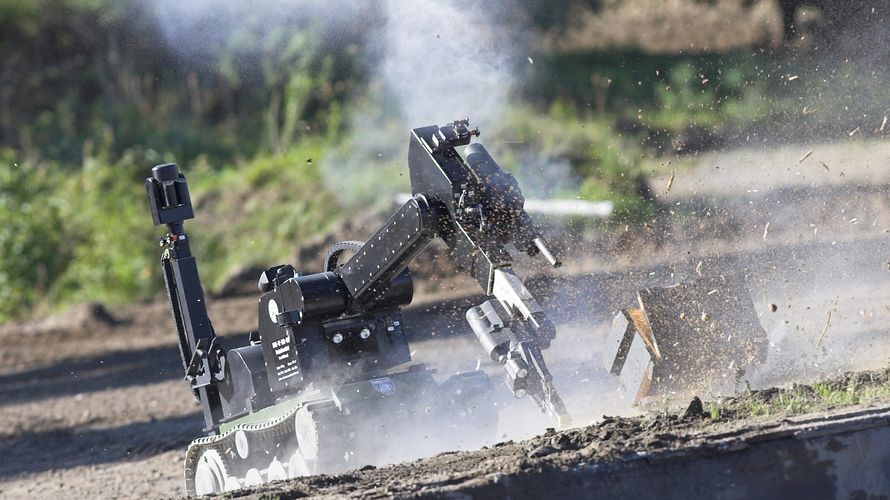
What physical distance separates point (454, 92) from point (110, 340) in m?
7.31

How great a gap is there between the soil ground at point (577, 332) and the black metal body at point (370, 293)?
2.08 ft

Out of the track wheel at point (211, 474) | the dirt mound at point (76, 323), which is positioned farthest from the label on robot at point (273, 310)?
the dirt mound at point (76, 323)

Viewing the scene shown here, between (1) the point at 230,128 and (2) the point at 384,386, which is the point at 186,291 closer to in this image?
(2) the point at 384,386

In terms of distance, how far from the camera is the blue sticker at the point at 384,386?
610 cm

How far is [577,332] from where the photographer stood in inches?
322

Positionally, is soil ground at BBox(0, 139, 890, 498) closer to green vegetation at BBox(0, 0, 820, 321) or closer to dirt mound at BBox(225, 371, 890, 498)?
dirt mound at BBox(225, 371, 890, 498)

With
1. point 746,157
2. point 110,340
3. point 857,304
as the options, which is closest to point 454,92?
point 857,304

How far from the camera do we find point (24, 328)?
47.7 feet

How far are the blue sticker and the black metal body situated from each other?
1.06ft

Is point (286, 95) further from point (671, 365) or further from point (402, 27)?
point (671, 365)

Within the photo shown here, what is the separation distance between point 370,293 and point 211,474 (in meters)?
1.57

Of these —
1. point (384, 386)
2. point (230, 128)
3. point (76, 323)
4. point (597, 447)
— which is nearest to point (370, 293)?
point (384, 386)

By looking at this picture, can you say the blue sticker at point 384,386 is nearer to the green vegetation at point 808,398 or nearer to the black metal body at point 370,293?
the black metal body at point 370,293

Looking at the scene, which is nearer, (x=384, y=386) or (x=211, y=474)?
(x=384, y=386)
